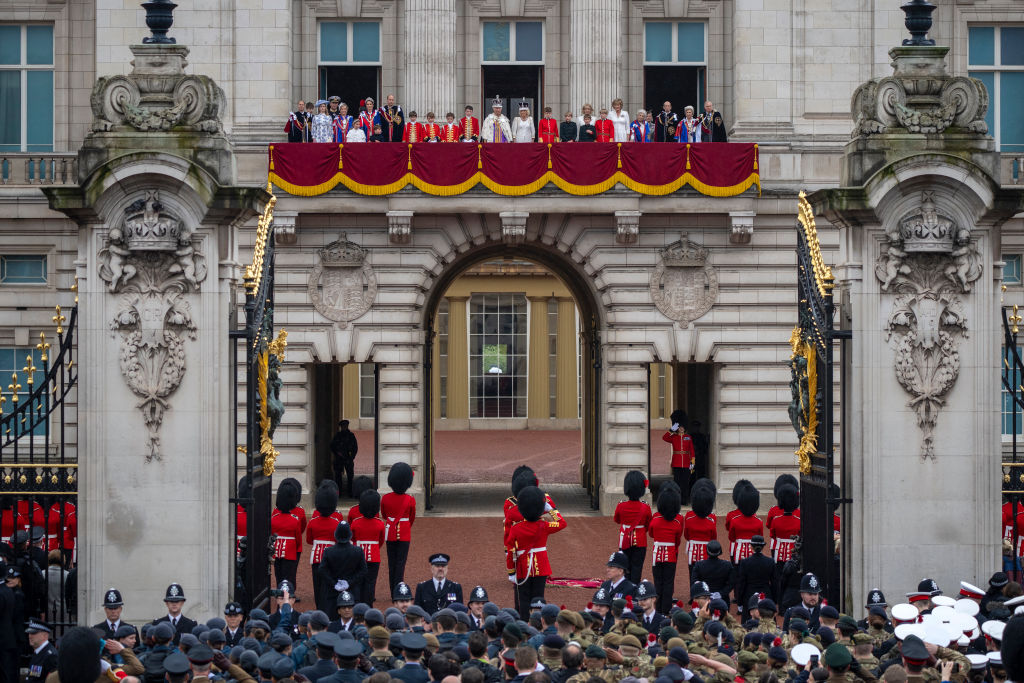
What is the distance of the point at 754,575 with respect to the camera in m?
14.8

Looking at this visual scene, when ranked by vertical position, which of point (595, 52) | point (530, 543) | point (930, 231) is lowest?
point (530, 543)

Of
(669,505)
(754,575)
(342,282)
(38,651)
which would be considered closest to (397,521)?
(669,505)

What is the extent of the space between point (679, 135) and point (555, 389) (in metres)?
20.7

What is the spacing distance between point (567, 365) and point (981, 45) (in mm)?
20629

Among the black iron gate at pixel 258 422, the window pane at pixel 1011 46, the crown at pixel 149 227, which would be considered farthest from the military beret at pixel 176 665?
the window pane at pixel 1011 46

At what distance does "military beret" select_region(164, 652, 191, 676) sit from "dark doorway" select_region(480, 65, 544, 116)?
18771mm

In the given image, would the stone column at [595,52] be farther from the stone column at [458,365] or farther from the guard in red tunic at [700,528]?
the stone column at [458,365]

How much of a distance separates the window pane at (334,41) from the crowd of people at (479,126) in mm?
1464

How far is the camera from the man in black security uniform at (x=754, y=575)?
14781 mm

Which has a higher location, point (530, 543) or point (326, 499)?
point (326, 499)

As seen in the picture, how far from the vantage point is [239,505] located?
13.4 m

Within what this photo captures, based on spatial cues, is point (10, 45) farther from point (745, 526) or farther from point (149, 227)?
point (745, 526)

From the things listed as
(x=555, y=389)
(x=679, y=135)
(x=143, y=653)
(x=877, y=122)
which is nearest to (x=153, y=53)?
(x=143, y=653)

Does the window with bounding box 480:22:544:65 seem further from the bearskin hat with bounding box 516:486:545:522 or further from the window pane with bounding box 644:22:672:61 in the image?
the bearskin hat with bounding box 516:486:545:522
